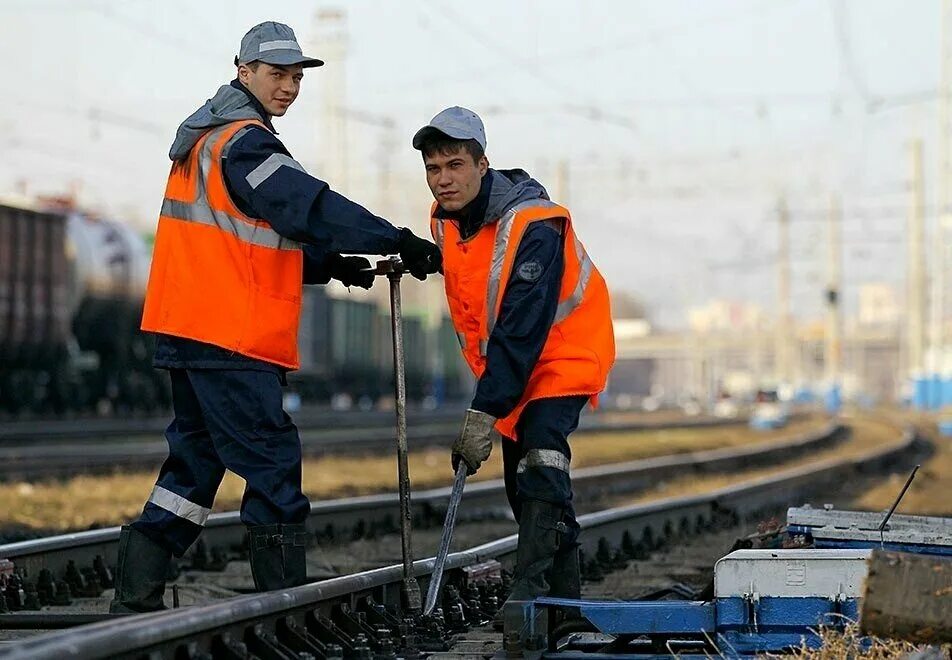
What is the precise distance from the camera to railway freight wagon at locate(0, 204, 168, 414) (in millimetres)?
29953

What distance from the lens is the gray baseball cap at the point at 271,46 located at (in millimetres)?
5363

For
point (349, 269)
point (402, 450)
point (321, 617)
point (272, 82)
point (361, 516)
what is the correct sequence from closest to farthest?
point (321, 617) < point (272, 82) < point (402, 450) < point (349, 269) < point (361, 516)

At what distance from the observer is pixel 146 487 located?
14.9 metres

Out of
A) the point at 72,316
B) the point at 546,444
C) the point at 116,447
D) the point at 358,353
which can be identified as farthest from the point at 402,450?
the point at 358,353

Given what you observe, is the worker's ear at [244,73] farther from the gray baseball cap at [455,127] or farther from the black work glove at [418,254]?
the black work glove at [418,254]

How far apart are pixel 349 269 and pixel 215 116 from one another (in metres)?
0.75

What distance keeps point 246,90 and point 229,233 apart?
0.50 meters

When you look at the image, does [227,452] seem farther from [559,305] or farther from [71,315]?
[71,315]

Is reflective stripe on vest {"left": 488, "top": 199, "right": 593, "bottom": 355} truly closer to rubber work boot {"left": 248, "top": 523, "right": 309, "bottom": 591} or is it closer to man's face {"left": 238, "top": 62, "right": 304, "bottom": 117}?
man's face {"left": 238, "top": 62, "right": 304, "bottom": 117}

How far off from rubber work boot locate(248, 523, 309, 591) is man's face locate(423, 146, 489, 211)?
111 centimetres

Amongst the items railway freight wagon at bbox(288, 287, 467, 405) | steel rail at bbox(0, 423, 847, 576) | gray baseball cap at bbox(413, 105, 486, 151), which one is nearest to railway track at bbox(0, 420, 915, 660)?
steel rail at bbox(0, 423, 847, 576)

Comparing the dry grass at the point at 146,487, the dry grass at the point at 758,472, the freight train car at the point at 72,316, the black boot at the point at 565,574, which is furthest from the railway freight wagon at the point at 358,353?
the black boot at the point at 565,574

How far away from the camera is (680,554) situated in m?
9.80

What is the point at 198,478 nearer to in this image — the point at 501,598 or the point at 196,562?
the point at 501,598
